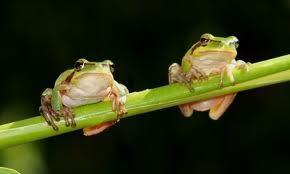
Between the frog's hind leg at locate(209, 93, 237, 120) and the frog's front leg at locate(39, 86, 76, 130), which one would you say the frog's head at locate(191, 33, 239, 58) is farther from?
the frog's front leg at locate(39, 86, 76, 130)

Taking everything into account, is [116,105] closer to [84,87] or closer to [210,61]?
[84,87]

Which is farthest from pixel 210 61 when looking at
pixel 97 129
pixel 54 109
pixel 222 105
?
pixel 54 109

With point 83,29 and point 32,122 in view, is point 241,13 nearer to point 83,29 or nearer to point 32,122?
point 83,29

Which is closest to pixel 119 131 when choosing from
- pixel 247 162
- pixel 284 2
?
pixel 247 162

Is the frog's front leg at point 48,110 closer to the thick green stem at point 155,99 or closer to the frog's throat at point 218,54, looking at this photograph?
the thick green stem at point 155,99

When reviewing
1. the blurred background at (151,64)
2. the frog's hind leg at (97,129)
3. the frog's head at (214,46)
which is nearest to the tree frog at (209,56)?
the frog's head at (214,46)

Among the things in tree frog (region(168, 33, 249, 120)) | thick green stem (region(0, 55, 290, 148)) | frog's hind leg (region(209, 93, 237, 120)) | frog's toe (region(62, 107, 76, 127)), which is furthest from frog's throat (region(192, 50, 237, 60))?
frog's toe (region(62, 107, 76, 127))
